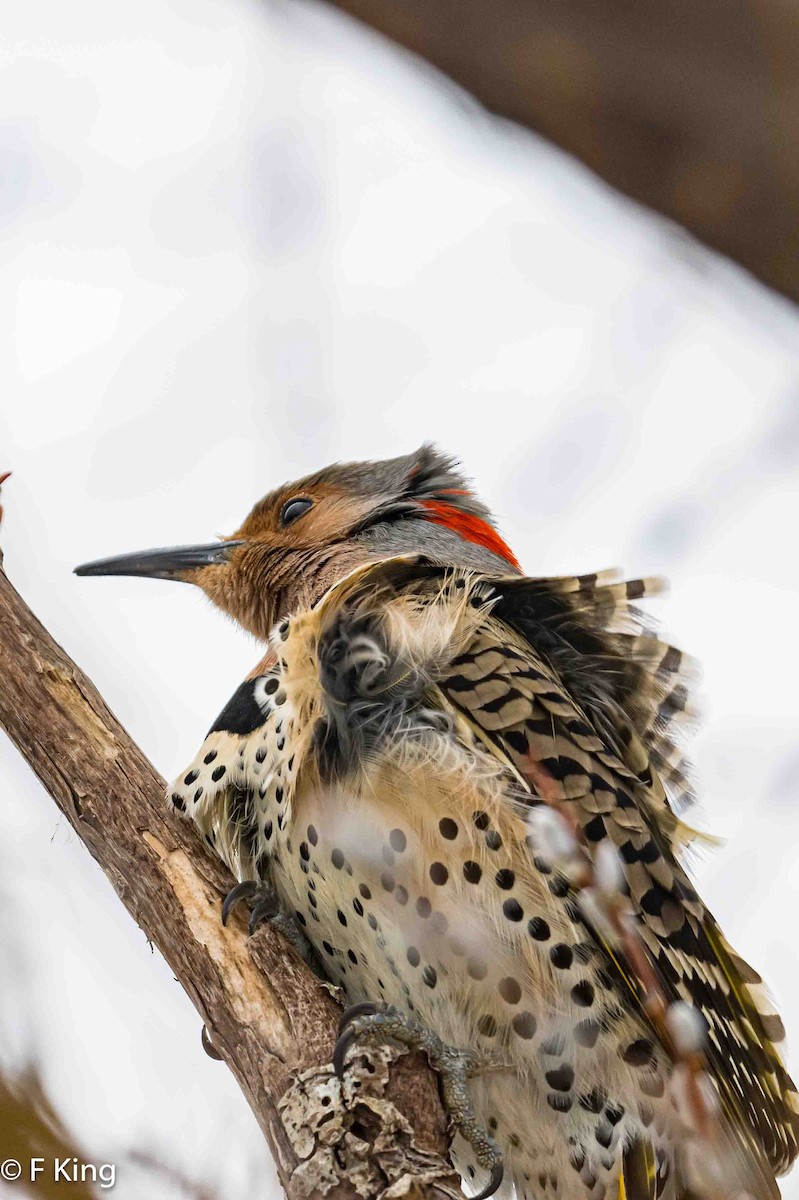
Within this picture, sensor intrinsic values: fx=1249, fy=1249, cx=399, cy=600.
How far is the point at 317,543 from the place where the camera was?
3.60 meters

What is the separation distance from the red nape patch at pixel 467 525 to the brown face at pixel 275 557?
17 centimetres

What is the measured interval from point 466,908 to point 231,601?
1.43 m

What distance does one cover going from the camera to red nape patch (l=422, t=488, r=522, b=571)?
3.79m

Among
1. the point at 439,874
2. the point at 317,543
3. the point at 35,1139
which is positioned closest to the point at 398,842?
the point at 439,874

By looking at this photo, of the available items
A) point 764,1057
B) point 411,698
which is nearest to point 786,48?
point 411,698

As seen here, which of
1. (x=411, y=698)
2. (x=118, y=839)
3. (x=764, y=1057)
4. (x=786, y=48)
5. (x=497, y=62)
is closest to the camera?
(x=786, y=48)

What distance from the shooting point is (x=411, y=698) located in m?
2.66

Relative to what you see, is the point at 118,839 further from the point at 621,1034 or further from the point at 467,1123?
the point at 621,1034

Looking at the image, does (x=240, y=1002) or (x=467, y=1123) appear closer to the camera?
(x=240, y=1002)

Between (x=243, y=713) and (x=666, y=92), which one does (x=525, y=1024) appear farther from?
(x=666, y=92)

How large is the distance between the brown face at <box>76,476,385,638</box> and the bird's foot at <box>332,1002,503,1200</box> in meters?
1.31

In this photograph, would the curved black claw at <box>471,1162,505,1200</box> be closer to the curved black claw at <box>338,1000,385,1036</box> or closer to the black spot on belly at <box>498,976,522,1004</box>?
the black spot on belly at <box>498,976,522,1004</box>

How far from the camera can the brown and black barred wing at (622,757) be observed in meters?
2.62

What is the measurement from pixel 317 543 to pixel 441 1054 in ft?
5.27
